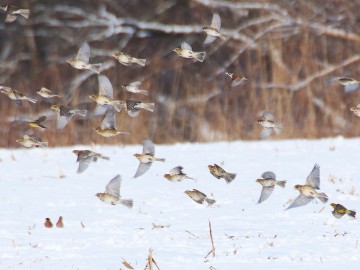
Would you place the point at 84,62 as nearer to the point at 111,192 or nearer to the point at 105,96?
the point at 105,96

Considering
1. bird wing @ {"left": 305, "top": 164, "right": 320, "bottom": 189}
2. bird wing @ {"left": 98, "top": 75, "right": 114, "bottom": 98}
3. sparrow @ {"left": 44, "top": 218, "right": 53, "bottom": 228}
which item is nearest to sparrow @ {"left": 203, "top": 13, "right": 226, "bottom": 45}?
bird wing @ {"left": 98, "top": 75, "right": 114, "bottom": 98}

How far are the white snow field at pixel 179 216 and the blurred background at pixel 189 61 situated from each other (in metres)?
3.58

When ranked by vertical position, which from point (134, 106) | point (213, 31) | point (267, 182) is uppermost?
point (213, 31)

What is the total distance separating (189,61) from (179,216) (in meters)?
9.73

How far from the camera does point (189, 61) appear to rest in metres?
16.3

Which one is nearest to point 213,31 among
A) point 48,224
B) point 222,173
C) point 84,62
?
point 84,62

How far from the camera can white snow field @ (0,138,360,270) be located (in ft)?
17.4

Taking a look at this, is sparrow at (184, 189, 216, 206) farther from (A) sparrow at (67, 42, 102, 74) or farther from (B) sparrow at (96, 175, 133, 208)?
(A) sparrow at (67, 42, 102, 74)

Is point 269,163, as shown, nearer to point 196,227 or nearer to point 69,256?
point 196,227

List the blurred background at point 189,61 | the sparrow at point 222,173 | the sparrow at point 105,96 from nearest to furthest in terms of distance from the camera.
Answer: the sparrow at point 222,173
the sparrow at point 105,96
the blurred background at point 189,61

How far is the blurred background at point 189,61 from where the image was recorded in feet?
46.3

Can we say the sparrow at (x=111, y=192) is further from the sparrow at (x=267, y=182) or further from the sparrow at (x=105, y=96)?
the sparrow at (x=267, y=182)

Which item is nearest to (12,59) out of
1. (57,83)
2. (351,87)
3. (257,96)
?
(57,83)

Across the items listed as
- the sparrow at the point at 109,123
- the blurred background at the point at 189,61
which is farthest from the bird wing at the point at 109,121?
the blurred background at the point at 189,61
